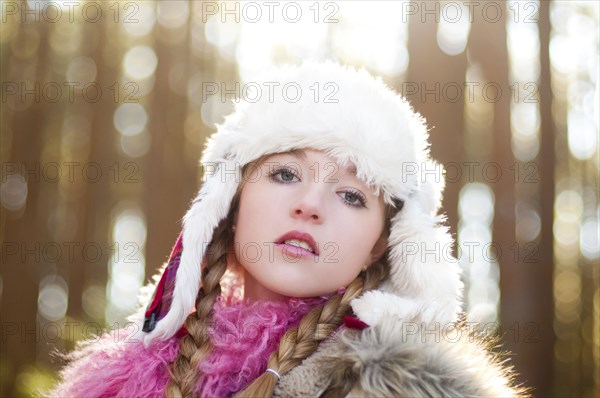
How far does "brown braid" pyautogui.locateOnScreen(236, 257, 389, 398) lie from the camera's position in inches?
A: 67.8

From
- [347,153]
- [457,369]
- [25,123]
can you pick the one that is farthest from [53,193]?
[457,369]

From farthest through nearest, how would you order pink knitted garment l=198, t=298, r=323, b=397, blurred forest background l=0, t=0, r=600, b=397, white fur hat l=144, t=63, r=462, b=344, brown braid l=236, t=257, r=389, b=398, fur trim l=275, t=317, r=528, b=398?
blurred forest background l=0, t=0, r=600, b=397, white fur hat l=144, t=63, r=462, b=344, pink knitted garment l=198, t=298, r=323, b=397, brown braid l=236, t=257, r=389, b=398, fur trim l=275, t=317, r=528, b=398

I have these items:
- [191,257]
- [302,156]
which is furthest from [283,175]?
[191,257]

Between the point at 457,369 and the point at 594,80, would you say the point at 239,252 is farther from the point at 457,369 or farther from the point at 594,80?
the point at 594,80

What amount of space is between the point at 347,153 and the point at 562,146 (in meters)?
7.06

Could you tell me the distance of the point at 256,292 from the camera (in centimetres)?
216

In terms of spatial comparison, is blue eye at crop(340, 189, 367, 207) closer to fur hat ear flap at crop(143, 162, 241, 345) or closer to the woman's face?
the woman's face

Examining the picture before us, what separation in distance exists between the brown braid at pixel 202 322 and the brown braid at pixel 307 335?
209 mm

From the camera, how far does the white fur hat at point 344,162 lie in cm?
197

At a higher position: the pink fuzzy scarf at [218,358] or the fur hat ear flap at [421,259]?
the fur hat ear flap at [421,259]

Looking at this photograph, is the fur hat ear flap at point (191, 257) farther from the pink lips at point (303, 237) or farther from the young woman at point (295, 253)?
the pink lips at point (303, 237)

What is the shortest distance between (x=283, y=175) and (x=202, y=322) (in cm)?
55

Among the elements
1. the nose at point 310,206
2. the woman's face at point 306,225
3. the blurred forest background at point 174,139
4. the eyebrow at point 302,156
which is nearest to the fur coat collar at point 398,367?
the woman's face at point 306,225

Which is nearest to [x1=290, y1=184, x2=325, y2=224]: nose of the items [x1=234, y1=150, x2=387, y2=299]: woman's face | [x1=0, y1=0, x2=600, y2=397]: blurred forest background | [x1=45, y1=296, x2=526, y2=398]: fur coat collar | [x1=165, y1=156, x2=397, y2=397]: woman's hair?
[x1=234, y1=150, x2=387, y2=299]: woman's face
